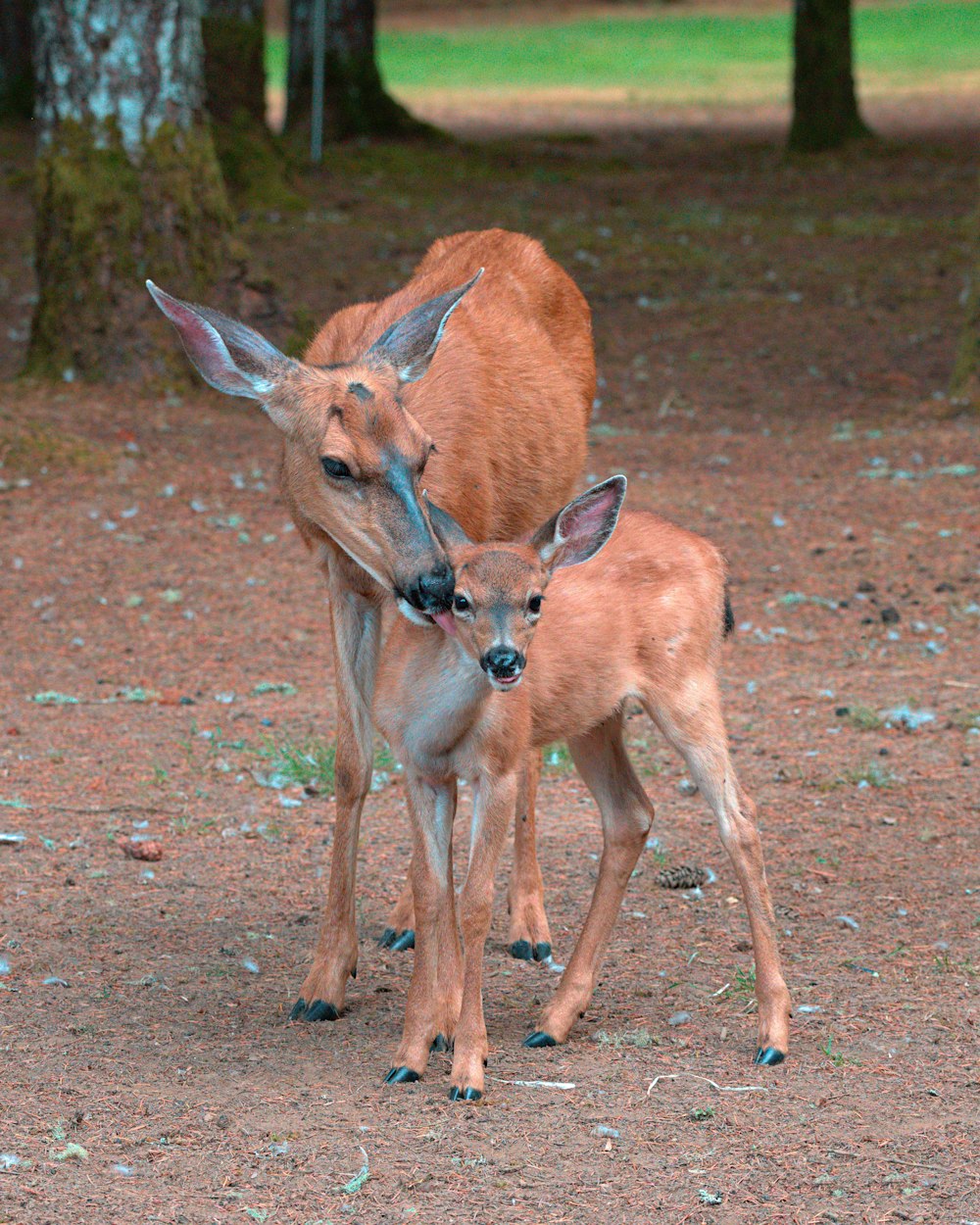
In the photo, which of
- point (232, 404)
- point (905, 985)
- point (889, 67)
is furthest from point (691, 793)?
point (889, 67)

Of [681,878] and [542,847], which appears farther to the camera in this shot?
[542,847]

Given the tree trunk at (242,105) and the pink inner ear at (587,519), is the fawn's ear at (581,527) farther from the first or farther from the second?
the tree trunk at (242,105)

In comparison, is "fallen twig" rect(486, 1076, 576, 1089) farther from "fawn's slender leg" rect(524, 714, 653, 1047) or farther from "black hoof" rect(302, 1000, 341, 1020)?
"black hoof" rect(302, 1000, 341, 1020)

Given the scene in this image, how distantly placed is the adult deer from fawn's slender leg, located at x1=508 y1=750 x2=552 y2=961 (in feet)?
0.14

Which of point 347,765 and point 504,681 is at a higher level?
point 504,681

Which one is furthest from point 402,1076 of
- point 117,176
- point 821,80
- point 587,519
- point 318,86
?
point 821,80

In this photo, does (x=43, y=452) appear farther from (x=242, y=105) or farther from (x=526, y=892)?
(x=242, y=105)

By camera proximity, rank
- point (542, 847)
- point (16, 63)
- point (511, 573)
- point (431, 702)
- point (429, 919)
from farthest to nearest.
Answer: point (16, 63)
point (542, 847)
point (429, 919)
point (431, 702)
point (511, 573)

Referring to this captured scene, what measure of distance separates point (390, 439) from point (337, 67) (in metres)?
17.9

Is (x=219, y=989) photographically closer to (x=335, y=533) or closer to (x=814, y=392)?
(x=335, y=533)

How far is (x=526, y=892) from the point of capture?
19.5ft

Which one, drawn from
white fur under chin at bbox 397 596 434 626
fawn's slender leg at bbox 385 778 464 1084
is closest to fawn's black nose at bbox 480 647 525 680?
white fur under chin at bbox 397 596 434 626

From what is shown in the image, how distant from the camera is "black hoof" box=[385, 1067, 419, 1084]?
477cm

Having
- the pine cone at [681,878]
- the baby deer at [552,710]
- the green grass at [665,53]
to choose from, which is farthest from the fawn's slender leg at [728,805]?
the green grass at [665,53]
